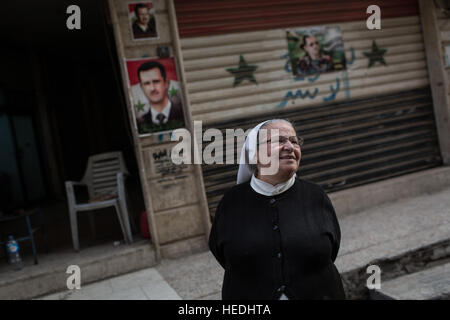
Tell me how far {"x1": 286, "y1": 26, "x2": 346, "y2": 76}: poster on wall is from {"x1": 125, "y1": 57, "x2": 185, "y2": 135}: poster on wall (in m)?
1.79

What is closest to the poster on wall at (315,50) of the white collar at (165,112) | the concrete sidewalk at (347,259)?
the white collar at (165,112)

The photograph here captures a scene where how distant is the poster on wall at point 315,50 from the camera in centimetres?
558

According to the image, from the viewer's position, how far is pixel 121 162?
5535mm

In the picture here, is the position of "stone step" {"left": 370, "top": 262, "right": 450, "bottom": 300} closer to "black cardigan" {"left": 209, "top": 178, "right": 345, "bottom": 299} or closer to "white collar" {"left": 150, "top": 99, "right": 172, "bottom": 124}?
"black cardigan" {"left": 209, "top": 178, "right": 345, "bottom": 299}

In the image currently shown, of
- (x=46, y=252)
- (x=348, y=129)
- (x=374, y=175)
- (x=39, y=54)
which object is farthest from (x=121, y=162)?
(x=39, y=54)

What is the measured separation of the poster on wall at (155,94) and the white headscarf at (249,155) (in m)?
2.68

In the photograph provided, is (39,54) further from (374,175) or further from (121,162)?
(374,175)

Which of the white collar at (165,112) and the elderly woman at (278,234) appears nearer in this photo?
the elderly woman at (278,234)

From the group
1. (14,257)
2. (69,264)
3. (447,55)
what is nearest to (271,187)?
(69,264)

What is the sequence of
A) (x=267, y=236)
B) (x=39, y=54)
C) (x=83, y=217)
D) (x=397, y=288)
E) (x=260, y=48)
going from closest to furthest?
(x=267, y=236) → (x=397, y=288) → (x=260, y=48) → (x=83, y=217) → (x=39, y=54)

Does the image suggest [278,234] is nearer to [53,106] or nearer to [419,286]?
[419,286]

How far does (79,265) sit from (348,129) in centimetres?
409

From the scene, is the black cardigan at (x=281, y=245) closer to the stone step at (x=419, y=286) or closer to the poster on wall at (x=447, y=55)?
the stone step at (x=419, y=286)

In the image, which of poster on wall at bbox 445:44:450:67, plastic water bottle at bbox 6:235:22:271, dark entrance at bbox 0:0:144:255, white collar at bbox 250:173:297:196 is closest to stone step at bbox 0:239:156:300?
plastic water bottle at bbox 6:235:22:271
